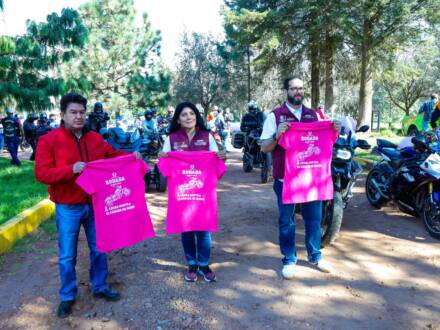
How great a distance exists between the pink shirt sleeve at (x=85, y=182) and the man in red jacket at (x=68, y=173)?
5 cm

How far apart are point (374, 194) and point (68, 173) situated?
5082 millimetres

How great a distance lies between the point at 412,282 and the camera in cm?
387

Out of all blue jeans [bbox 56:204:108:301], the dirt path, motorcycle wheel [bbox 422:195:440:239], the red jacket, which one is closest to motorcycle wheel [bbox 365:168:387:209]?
the dirt path

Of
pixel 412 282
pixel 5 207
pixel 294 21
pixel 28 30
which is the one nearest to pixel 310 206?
pixel 412 282

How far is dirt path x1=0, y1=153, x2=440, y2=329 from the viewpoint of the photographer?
10.7 feet

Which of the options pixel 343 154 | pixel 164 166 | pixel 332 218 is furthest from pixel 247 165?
pixel 164 166

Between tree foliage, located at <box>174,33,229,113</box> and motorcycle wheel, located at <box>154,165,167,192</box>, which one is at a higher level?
tree foliage, located at <box>174,33,229,113</box>

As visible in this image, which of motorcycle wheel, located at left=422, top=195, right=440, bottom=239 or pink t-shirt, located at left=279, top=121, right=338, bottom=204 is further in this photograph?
motorcycle wheel, located at left=422, top=195, right=440, bottom=239

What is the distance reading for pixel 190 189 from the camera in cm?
376

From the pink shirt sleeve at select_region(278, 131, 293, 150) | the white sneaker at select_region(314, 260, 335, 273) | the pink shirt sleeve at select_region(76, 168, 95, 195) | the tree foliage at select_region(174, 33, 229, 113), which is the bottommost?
the white sneaker at select_region(314, 260, 335, 273)

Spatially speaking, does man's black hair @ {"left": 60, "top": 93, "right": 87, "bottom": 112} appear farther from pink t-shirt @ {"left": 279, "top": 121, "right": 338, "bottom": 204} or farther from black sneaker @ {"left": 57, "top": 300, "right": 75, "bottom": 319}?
pink t-shirt @ {"left": 279, "top": 121, "right": 338, "bottom": 204}

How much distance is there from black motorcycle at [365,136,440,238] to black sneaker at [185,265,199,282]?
10.0ft

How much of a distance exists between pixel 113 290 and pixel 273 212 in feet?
10.8

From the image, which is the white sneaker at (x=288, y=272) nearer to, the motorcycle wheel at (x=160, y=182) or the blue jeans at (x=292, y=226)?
the blue jeans at (x=292, y=226)
